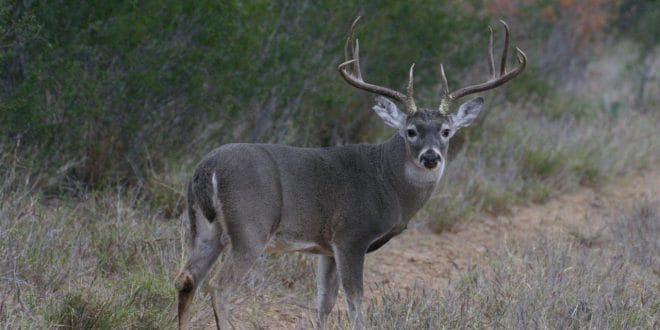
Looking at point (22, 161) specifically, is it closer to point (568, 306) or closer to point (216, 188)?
point (216, 188)

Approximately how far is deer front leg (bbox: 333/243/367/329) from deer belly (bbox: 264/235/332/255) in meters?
0.16

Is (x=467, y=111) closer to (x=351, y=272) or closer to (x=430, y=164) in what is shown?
(x=430, y=164)

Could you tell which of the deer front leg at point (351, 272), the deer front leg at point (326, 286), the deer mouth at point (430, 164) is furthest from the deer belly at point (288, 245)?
the deer mouth at point (430, 164)

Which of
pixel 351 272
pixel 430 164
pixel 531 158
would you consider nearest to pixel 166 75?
pixel 430 164

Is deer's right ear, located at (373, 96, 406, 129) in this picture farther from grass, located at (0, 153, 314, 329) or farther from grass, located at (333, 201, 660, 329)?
grass, located at (0, 153, 314, 329)

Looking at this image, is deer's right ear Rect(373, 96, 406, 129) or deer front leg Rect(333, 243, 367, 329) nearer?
deer front leg Rect(333, 243, 367, 329)

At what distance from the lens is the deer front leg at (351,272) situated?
21.0 feet

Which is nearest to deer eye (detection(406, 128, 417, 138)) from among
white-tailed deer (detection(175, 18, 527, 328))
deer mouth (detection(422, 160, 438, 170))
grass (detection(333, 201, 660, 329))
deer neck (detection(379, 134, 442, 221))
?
white-tailed deer (detection(175, 18, 527, 328))

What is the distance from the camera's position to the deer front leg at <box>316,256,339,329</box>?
21.9 ft

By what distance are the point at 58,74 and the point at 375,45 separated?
13.2ft

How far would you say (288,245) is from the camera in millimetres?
6363

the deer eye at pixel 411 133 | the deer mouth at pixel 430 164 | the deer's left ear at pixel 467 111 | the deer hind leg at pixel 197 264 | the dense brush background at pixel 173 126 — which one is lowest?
the dense brush background at pixel 173 126

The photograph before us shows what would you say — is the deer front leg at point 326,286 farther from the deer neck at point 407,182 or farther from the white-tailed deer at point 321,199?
the deer neck at point 407,182

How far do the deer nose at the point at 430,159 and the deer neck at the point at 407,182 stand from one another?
0.22 meters
